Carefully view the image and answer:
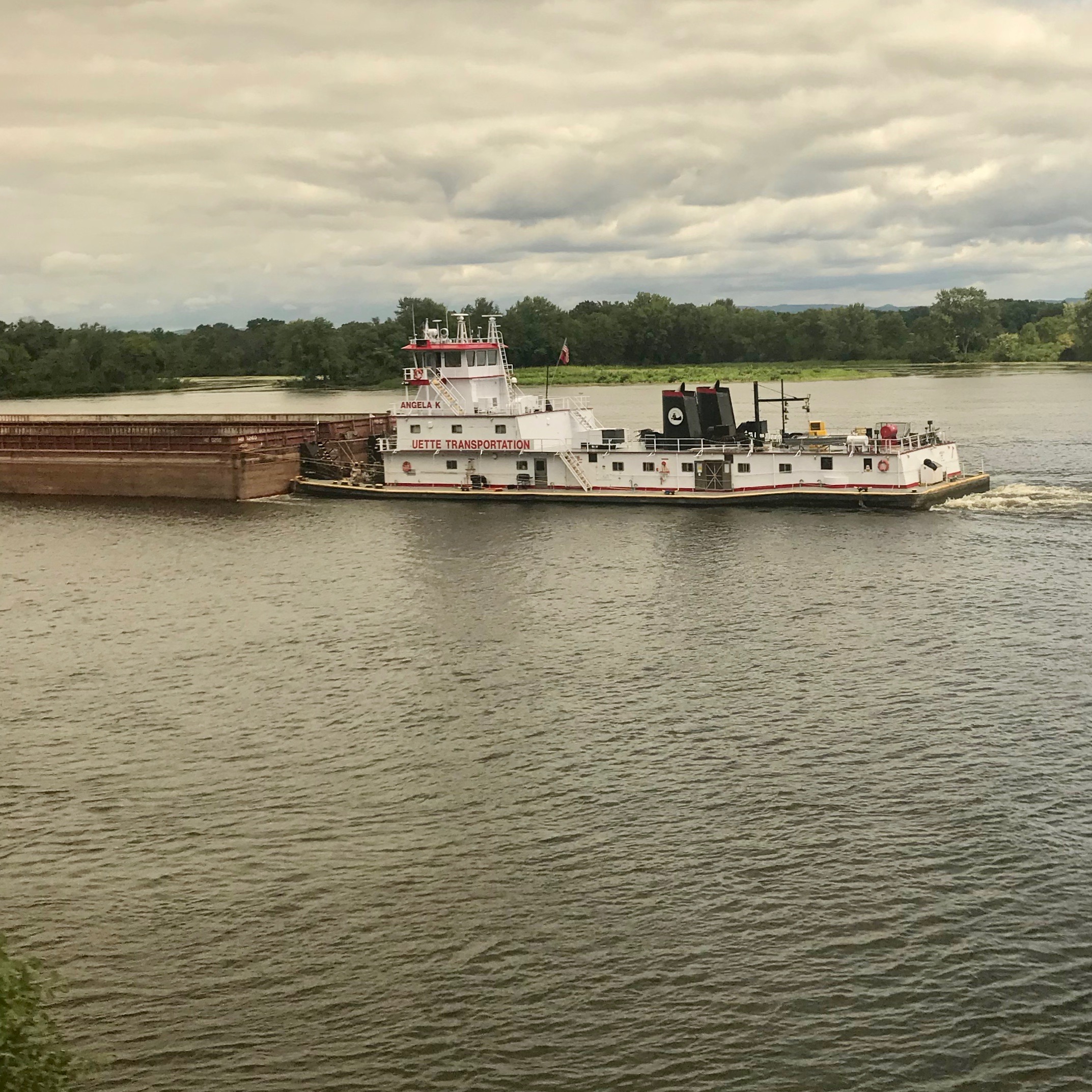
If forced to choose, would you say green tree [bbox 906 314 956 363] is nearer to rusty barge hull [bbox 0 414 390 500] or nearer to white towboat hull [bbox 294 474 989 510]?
rusty barge hull [bbox 0 414 390 500]

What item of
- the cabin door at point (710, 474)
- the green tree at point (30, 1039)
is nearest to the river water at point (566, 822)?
the green tree at point (30, 1039)

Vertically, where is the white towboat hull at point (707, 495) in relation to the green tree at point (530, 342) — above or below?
below

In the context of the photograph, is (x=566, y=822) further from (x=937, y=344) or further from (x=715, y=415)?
(x=937, y=344)

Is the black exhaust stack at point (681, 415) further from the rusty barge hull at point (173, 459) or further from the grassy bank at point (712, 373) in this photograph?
the grassy bank at point (712, 373)

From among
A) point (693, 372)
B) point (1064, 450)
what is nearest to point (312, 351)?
point (693, 372)

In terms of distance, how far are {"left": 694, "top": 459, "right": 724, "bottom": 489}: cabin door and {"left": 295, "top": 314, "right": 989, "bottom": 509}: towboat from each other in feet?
0.18

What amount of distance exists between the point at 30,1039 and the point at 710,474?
42.4 meters

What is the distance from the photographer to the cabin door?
5428 centimetres

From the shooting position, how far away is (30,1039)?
1532 cm

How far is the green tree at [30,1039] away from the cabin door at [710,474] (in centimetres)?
4085

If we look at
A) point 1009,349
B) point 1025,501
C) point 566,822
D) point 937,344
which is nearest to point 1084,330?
point 1009,349

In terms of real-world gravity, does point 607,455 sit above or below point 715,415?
below

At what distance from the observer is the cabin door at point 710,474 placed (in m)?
54.3

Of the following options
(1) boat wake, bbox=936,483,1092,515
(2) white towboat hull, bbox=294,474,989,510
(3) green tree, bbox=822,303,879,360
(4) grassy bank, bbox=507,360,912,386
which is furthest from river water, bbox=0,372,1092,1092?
(3) green tree, bbox=822,303,879,360
